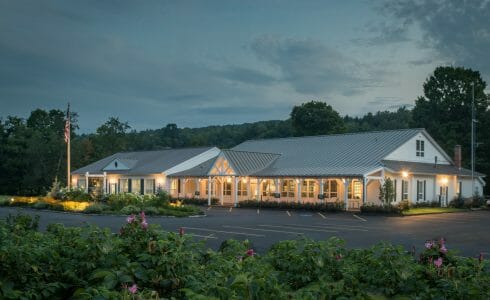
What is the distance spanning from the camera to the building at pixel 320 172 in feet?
140

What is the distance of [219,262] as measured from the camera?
6016 millimetres

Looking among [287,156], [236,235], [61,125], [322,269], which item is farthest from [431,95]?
[322,269]

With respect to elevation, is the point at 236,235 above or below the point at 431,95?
below

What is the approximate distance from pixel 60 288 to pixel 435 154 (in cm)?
4829

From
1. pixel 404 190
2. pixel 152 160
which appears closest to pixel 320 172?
pixel 404 190

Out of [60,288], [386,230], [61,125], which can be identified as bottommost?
[386,230]

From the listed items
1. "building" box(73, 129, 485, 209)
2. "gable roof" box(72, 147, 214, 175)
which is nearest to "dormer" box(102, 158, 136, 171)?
"gable roof" box(72, 147, 214, 175)

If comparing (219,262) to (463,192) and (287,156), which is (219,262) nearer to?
(287,156)

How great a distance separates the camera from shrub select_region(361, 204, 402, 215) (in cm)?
3631

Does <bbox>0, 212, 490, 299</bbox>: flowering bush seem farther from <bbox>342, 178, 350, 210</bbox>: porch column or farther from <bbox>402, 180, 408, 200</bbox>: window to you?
<bbox>402, 180, 408, 200</bbox>: window

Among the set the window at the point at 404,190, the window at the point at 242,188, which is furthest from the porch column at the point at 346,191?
the window at the point at 242,188

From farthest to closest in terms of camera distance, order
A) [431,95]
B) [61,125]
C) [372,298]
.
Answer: [61,125] → [431,95] → [372,298]

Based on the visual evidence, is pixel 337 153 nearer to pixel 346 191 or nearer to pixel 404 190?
pixel 404 190

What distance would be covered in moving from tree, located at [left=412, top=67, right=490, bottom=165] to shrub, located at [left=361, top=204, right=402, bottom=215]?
112ft
